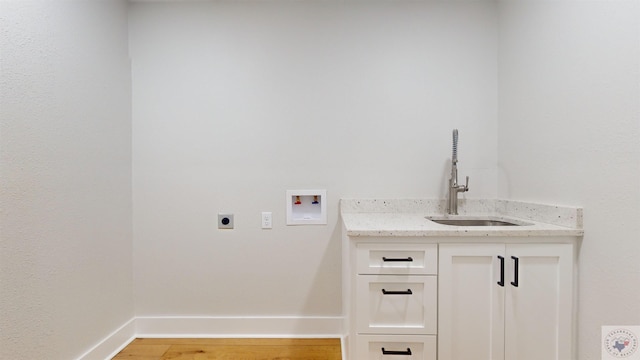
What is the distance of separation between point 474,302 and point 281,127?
155 cm

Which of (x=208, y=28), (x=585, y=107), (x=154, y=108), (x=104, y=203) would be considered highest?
(x=208, y=28)

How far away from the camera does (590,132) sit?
1.40 meters

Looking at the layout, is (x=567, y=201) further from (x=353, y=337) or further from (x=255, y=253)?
(x=255, y=253)

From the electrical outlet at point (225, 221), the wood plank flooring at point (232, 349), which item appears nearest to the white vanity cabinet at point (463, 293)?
the wood plank flooring at point (232, 349)

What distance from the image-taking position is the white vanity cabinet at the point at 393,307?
1469 millimetres

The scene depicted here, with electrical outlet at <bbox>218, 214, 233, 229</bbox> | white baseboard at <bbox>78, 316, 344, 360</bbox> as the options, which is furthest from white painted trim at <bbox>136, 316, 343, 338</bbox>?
electrical outlet at <bbox>218, 214, 233, 229</bbox>

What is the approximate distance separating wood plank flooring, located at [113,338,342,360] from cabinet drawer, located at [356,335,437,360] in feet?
1.69

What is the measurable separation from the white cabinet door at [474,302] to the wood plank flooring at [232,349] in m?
0.77

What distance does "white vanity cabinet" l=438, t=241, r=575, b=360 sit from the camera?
1472 millimetres

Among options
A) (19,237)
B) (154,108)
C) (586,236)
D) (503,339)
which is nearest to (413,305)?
(503,339)

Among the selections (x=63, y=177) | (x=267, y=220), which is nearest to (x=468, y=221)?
(x=267, y=220)

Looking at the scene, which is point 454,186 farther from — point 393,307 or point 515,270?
point 393,307

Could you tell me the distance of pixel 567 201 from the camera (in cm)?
154

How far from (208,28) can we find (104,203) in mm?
1341
